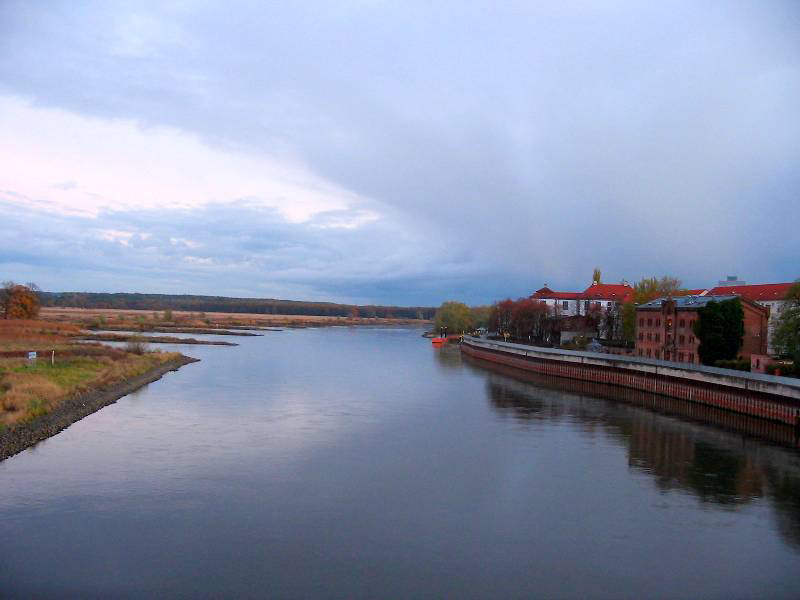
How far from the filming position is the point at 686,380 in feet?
139

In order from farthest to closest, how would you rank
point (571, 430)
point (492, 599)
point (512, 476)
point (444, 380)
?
1. point (444, 380)
2. point (571, 430)
3. point (512, 476)
4. point (492, 599)

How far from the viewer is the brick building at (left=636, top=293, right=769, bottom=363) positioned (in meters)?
56.5

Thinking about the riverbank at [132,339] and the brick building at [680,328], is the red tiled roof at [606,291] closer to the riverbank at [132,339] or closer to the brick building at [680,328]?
the brick building at [680,328]

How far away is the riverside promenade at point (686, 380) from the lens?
32812mm

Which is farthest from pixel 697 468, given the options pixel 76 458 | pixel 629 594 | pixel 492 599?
pixel 76 458

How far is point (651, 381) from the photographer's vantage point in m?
46.2

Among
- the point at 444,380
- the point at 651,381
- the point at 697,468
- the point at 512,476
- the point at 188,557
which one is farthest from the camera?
the point at 444,380

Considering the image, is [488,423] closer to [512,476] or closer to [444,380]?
[512,476]

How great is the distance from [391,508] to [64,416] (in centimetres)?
1758

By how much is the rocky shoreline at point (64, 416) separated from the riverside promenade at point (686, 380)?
30894 mm

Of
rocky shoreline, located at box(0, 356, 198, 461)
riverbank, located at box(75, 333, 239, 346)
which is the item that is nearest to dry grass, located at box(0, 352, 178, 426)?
rocky shoreline, located at box(0, 356, 198, 461)

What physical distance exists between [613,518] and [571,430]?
13597 mm

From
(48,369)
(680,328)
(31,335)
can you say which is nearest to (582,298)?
(680,328)

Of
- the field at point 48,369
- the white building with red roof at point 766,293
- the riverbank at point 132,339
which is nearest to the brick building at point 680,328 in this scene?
the white building with red roof at point 766,293
